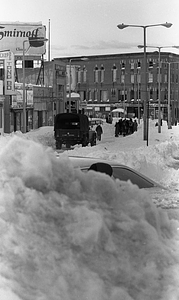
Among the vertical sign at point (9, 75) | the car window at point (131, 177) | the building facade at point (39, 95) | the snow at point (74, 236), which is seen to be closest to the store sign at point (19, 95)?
the building facade at point (39, 95)

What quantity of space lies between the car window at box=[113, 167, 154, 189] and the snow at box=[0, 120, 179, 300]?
2.55 ft

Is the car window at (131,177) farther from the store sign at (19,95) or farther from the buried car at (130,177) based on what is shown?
the store sign at (19,95)

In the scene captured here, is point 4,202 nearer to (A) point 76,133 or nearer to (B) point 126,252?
(B) point 126,252

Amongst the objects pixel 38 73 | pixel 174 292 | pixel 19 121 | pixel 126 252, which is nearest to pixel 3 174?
pixel 126 252

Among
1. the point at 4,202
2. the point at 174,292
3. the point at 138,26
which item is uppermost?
the point at 138,26

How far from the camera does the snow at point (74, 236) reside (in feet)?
8.87

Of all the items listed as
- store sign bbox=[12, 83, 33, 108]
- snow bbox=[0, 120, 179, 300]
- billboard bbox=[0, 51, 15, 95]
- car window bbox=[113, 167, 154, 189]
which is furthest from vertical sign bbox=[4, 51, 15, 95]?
snow bbox=[0, 120, 179, 300]

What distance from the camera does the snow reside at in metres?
2.71

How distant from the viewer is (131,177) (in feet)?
14.0

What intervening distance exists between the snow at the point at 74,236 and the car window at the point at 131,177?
0.78 metres

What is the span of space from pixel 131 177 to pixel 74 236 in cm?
149

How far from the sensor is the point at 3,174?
2912 mm

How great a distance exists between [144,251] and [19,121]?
21588 mm

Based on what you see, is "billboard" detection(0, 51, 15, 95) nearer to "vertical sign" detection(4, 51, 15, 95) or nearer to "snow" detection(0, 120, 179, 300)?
"vertical sign" detection(4, 51, 15, 95)
